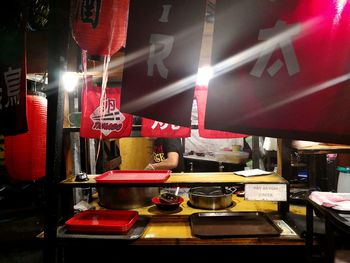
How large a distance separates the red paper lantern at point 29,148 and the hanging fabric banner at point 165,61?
1.83m

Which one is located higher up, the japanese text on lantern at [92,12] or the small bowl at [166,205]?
the japanese text on lantern at [92,12]

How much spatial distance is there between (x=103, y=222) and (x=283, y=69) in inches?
102

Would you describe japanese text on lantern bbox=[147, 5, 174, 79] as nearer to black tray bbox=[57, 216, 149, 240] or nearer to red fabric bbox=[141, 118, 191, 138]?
black tray bbox=[57, 216, 149, 240]

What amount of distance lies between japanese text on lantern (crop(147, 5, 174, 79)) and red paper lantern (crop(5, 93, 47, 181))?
203cm

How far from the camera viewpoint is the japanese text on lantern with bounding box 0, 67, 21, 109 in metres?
2.90

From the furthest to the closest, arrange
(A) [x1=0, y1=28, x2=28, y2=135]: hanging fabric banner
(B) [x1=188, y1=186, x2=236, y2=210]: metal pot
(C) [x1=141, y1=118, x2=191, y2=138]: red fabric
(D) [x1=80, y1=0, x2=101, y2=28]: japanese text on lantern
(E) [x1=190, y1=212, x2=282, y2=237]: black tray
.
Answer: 1. (C) [x1=141, y1=118, x2=191, y2=138]: red fabric
2. (B) [x1=188, y1=186, x2=236, y2=210]: metal pot
3. (E) [x1=190, y1=212, x2=282, y2=237]: black tray
4. (A) [x1=0, y1=28, x2=28, y2=135]: hanging fabric banner
5. (D) [x1=80, y1=0, x2=101, y2=28]: japanese text on lantern

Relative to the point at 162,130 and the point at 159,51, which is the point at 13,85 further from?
the point at 162,130

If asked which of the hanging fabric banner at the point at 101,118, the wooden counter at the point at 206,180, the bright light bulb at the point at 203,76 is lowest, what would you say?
the wooden counter at the point at 206,180

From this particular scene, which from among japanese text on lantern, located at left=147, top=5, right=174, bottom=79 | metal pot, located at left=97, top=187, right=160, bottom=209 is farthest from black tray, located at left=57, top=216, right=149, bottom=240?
japanese text on lantern, located at left=147, top=5, right=174, bottom=79

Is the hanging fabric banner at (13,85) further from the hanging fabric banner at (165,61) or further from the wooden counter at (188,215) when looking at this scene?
the hanging fabric banner at (165,61)

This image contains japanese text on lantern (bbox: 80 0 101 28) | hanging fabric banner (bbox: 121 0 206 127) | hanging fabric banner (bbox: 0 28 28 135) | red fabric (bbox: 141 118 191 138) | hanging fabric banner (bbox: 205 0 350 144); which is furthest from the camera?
red fabric (bbox: 141 118 191 138)

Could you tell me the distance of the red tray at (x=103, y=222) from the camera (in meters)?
3.03

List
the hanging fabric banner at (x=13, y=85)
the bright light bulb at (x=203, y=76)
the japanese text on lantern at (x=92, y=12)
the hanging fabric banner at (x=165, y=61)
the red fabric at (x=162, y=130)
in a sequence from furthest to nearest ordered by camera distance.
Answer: the red fabric at (x=162, y=130)
the bright light bulb at (x=203, y=76)
the hanging fabric banner at (x=13, y=85)
the japanese text on lantern at (x=92, y=12)
the hanging fabric banner at (x=165, y=61)

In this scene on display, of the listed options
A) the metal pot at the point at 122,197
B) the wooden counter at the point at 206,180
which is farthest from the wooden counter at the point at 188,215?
the metal pot at the point at 122,197
